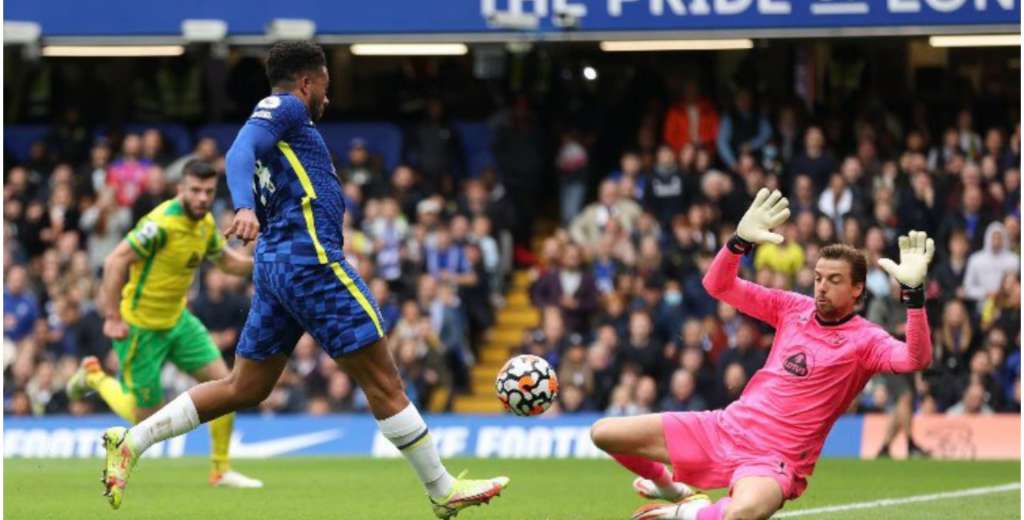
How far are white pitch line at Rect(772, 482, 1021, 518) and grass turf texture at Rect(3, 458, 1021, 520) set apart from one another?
13cm

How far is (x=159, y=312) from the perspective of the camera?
14234 millimetres

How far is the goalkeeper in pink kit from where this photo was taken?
9422mm

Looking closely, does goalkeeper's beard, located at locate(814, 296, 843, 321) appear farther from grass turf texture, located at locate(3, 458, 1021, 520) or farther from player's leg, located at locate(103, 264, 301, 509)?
player's leg, located at locate(103, 264, 301, 509)

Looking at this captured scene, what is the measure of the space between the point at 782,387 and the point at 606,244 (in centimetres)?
1262

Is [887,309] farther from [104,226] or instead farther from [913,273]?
[913,273]

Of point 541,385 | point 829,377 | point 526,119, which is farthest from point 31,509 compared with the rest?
point 526,119

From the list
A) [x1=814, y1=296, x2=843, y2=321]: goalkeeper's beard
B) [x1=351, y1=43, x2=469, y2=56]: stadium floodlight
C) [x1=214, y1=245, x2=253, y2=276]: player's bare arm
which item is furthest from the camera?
[x1=351, y1=43, x2=469, y2=56]: stadium floodlight

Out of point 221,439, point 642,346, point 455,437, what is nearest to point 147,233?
point 221,439

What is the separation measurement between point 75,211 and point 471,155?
4822mm

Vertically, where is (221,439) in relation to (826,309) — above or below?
below

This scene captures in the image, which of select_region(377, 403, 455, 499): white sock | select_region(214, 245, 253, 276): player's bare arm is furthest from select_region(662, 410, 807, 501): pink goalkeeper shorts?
select_region(214, 245, 253, 276): player's bare arm

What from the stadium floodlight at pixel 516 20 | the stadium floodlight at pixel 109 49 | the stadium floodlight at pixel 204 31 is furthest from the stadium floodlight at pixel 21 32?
the stadium floodlight at pixel 516 20

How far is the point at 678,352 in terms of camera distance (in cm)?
2062

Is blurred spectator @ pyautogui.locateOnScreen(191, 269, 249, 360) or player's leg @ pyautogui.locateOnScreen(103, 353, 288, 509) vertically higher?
player's leg @ pyautogui.locateOnScreen(103, 353, 288, 509)
